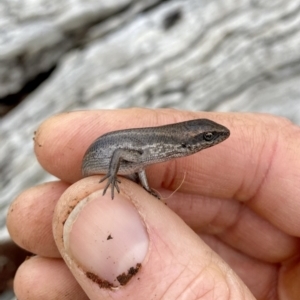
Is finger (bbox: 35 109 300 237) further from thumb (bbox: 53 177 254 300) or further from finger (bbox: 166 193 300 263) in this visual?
thumb (bbox: 53 177 254 300)

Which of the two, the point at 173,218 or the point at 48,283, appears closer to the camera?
the point at 173,218

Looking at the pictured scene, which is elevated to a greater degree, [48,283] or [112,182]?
[112,182]

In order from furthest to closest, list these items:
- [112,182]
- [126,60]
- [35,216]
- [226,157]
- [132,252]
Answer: [126,60], [35,216], [226,157], [112,182], [132,252]

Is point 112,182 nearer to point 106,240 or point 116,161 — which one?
point 116,161

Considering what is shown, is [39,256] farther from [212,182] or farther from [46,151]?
[212,182]

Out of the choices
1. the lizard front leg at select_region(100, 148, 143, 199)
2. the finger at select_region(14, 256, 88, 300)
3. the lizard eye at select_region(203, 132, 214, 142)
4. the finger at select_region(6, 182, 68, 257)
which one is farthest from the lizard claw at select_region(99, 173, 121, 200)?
the finger at select_region(14, 256, 88, 300)

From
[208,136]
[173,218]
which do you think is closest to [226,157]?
[208,136]

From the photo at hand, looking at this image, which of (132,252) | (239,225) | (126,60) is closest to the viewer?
(132,252)

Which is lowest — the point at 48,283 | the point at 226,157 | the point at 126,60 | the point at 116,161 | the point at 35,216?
the point at 48,283
